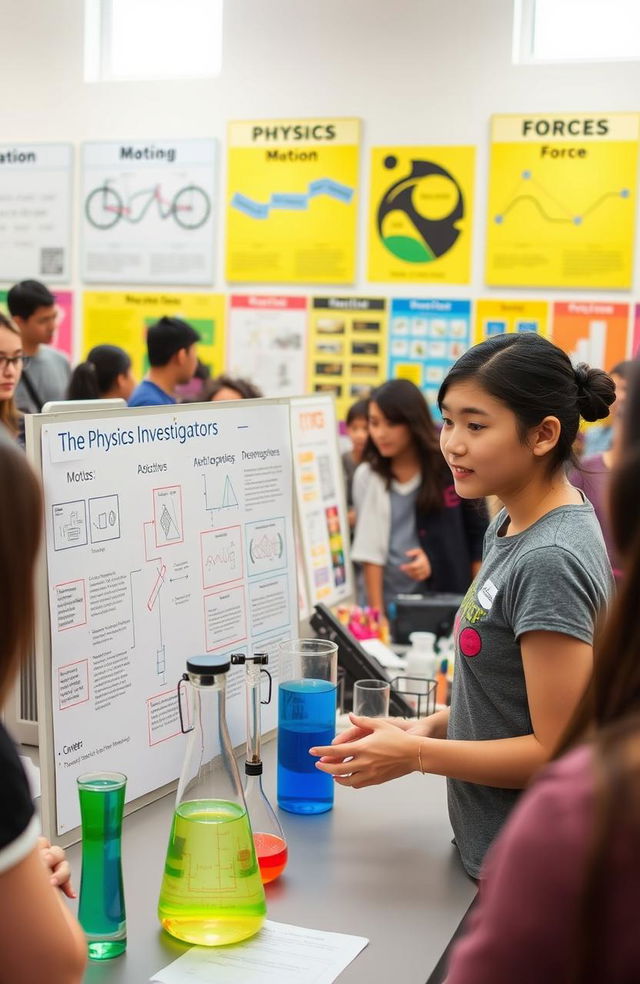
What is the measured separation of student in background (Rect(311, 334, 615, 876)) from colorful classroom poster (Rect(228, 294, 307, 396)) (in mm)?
3812

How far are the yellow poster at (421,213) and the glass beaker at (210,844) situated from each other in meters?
4.01

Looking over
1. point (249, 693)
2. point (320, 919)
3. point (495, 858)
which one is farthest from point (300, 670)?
point (495, 858)

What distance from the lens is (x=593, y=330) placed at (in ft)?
15.9

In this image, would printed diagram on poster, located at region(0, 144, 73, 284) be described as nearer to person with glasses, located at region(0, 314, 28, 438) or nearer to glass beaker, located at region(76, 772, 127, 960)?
person with glasses, located at region(0, 314, 28, 438)

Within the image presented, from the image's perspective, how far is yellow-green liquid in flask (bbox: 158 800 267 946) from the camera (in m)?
1.21

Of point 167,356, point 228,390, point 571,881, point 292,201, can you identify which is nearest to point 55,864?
point 571,881

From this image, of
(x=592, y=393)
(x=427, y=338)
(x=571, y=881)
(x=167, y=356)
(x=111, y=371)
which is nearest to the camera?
(x=571, y=881)

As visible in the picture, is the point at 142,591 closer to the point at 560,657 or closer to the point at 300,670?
the point at 300,670

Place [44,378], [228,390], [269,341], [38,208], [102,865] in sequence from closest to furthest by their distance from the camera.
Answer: [102,865] < [228,390] < [44,378] < [269,341] < [38,208]

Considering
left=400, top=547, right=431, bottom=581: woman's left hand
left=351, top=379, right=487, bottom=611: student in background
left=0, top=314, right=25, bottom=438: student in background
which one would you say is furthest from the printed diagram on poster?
left=400, top=547, right=431, bottom=581: woman's left hand

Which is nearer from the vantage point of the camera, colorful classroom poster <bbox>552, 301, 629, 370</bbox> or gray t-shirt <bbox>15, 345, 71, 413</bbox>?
gray t-shirt <bbox>15, 345, 71, 413</bbox>

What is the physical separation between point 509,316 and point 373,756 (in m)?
3.84

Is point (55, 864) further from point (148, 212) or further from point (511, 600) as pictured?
point (148, 212)

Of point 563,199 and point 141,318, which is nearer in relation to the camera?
point 563,199
